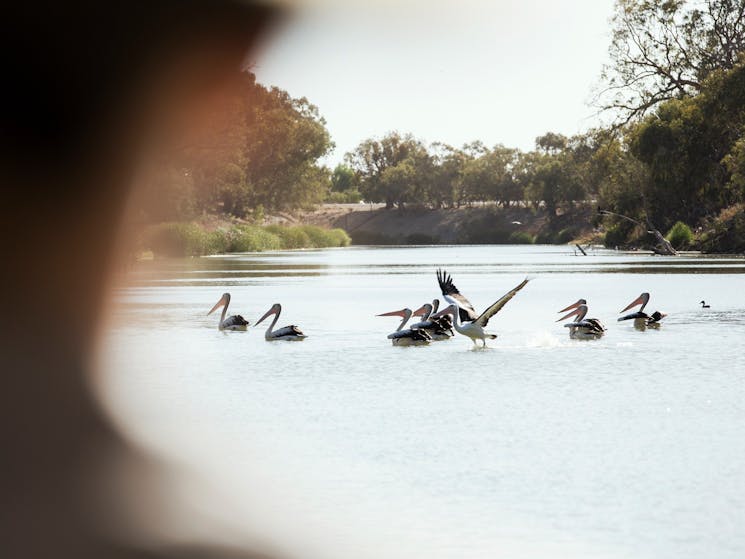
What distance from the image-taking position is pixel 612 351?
20812 millimetres

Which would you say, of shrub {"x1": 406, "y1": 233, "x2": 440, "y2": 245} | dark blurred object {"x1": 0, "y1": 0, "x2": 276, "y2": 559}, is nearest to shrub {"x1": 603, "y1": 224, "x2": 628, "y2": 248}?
dark blurred object {"x1": 0, "y1": 0, "x2": 276, "y2": 559}

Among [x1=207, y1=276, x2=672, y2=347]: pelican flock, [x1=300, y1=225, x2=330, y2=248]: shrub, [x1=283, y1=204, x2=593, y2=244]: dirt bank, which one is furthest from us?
[x1=283, y1=204, x2=593, y2=244]: dirt bank

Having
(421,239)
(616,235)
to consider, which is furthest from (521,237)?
(616,235)

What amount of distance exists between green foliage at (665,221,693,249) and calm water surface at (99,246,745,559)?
163ft

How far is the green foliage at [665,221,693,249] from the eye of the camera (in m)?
75.9

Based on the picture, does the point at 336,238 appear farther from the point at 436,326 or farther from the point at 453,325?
the point at 453,325

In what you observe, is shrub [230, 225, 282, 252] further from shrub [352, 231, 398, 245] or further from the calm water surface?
the calm water surface

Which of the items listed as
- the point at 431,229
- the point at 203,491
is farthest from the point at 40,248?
the point at 431,229

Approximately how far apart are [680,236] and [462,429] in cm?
6561

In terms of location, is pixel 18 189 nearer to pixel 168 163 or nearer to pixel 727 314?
pixel 727 314

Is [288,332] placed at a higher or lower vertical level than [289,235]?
higher

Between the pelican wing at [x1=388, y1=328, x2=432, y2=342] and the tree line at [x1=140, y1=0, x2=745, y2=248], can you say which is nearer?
the pelican wing at [x1=388, y1=328, x2=432, y2=342]

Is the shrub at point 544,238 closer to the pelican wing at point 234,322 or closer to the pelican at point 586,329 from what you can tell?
the pelican wing at point 234,322

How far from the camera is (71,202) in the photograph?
151 ft
